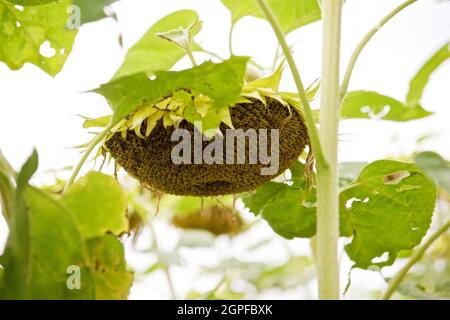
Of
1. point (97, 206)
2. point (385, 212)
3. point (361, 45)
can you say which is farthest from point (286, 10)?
point (97, 206)

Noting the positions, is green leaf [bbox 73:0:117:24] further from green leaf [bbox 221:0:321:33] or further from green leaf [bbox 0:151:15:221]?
green leaf [bbox 221:0:321:33]

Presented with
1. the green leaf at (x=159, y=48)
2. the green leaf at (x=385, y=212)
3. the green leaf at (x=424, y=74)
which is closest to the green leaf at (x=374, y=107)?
the green leaf at (x=424, y=74)

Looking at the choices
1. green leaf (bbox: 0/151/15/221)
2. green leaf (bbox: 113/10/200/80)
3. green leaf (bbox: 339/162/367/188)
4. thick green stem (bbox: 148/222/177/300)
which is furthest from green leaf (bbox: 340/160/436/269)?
thick green stem (bbox: 148/222/177/300)

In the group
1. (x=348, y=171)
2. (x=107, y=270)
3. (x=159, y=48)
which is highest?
(x=159, y=48)

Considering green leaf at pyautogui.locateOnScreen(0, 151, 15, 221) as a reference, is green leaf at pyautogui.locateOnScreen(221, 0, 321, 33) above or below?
above

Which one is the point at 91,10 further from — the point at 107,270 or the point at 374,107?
the point at 374,107

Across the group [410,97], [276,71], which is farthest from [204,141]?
[410,97]
